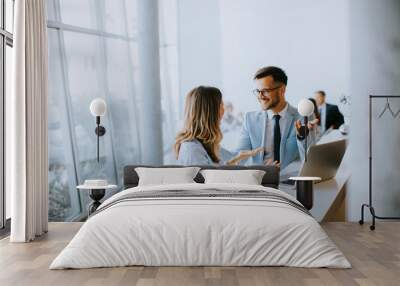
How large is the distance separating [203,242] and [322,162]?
3577 millimetres

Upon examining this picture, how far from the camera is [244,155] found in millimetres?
8039

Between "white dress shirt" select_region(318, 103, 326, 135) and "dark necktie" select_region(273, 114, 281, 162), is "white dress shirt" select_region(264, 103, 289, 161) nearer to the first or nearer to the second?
"dark necktie" select_region(273, 114, 281, 162)

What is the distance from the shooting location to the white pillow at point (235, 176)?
7.27m

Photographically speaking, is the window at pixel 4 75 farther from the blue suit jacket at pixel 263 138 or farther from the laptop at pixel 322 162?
the laptop at pixel 322 162

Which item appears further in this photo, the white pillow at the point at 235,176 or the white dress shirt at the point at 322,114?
the white dress shirt at the point at 322,114

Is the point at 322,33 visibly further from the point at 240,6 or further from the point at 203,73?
the point at 203,73

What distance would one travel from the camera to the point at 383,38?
8.09 metres

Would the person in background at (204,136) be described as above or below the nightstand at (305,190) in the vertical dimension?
above

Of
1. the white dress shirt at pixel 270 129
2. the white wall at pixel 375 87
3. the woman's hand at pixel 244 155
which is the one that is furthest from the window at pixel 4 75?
the white wall at pixel 375 87

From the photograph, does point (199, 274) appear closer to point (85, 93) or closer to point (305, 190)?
point (305, 190)

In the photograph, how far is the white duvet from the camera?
484 cm

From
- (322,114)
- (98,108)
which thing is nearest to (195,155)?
(98,108)

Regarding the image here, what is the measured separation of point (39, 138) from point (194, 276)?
293cm

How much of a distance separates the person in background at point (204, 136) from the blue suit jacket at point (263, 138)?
9 cm
